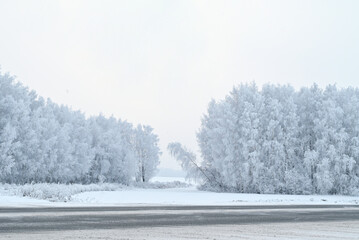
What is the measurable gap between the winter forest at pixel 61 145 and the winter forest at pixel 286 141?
2225cm

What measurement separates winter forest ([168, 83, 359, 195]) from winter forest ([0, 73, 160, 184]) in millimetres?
22253

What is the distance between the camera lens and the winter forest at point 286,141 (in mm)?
53562

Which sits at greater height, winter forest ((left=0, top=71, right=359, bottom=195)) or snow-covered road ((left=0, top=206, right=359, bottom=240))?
winter forest ((left=0, top=71, right=359, bottom=195))

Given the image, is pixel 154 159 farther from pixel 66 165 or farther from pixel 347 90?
pixel 347 90

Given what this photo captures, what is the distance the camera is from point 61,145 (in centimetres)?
6544

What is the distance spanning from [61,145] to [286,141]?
33.3 metres

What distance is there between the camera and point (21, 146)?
5566 centimetres

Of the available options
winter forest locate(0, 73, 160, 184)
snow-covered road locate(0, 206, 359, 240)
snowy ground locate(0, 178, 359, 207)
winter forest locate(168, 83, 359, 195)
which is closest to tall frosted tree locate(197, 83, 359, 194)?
winter forest locate(168, 83, 359, 195)

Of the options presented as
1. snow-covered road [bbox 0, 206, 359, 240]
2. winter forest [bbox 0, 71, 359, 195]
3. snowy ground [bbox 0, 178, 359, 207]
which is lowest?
snowy ground [bbox 0, 178, 359, 207]

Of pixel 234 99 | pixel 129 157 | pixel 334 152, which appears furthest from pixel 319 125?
pixel 129 157

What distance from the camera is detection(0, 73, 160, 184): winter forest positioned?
56.1 m

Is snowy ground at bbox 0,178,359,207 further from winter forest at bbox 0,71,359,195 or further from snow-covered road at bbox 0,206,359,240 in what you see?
winter forest at bbox 0,71,359,195

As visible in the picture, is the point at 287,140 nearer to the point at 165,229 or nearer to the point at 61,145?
the point at 61,145

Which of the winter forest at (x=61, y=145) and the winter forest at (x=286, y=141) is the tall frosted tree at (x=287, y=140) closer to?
the winter forest at (x=286, y=141)
